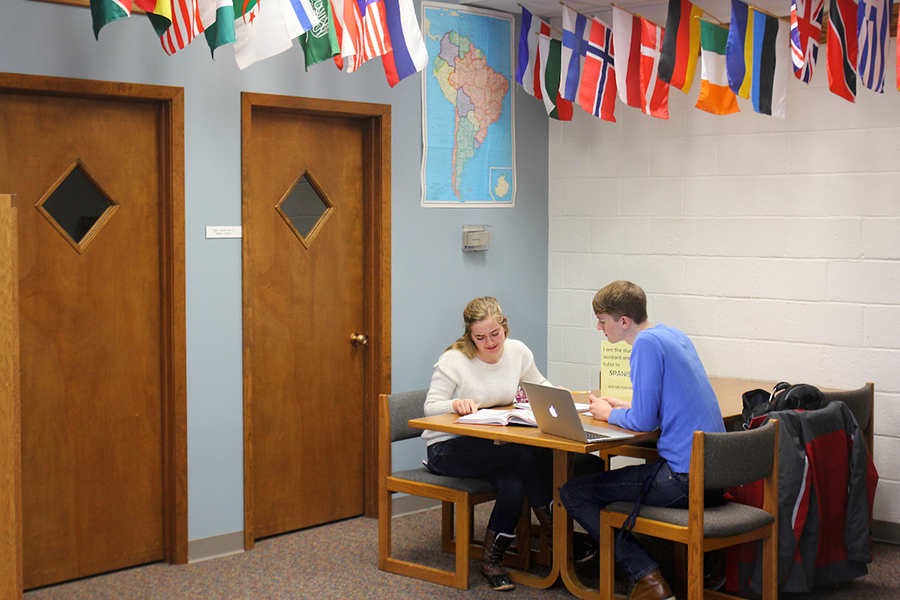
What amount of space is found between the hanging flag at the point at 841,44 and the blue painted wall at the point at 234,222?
164 centimetres

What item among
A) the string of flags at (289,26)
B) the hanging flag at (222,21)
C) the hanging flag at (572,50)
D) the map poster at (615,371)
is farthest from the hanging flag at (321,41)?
the map poster at (615,371)

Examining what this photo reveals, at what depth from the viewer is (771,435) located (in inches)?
123

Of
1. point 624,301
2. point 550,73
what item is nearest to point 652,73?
point 550,73

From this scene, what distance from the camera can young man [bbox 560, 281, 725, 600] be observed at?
312cm

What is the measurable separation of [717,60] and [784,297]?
118cm

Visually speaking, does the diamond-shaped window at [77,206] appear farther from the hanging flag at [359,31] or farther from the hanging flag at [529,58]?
the hanging flag at [529,58]

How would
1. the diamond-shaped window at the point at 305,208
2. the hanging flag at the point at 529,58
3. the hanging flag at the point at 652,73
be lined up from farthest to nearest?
the hanging flag at the point at 529,58
the diamond-shaped window at the point at 305,208
the hanging flag at the point at 652,73

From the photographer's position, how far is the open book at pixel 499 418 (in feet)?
11.3

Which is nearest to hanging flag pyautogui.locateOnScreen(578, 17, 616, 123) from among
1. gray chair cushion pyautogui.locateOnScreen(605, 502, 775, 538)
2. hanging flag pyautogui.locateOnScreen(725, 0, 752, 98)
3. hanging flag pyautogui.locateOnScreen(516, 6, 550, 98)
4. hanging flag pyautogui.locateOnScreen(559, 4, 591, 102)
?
hanging flag pyautogui.locateOnScreen(559, 4, 591, 102)

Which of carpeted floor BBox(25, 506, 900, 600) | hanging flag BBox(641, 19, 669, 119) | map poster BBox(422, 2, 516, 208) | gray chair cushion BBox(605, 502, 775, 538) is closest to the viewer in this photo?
gray chair cushion BBox(605, 502, 775, 538)

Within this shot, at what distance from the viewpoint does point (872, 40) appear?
149 inches

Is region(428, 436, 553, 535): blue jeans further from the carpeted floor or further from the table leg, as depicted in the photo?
the carpeted floor

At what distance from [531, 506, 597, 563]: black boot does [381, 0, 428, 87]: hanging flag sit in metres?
1.75

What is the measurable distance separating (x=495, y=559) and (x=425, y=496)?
0.36m
